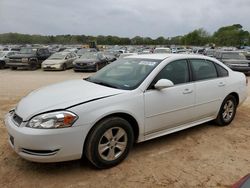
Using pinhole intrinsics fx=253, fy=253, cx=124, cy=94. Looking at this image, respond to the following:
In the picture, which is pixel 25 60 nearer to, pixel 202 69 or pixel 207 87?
pixel 202 69

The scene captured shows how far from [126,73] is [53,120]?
161 cm

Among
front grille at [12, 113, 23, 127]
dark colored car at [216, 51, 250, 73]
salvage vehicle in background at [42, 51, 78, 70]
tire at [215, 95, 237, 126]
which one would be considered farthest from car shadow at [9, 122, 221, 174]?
salvage vehicle in background at [42, 51, 78, 70]

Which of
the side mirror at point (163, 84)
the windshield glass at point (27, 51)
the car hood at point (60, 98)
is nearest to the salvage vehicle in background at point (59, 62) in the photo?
the windshield glass at point (27, 51)

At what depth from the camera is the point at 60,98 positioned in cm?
336

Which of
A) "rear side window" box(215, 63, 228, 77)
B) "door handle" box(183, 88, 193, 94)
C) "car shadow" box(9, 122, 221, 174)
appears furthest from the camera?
"rear side window" box(215, 63, 228, 77)

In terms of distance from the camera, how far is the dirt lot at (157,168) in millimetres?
3127

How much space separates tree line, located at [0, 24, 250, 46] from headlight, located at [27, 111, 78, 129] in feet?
288

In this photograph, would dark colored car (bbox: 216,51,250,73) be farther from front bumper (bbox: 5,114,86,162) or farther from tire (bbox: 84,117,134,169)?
front bumper (bbox: 5,114,86,162)

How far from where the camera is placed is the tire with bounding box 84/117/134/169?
3225 millimetres

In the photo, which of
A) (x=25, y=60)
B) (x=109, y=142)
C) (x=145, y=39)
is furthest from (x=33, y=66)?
(x=145, y=39)

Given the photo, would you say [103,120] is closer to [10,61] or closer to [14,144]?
[14,144]

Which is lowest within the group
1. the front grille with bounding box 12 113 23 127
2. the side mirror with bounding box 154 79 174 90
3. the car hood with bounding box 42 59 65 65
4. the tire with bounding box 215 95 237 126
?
the tire with bounding box 215 95 237 126

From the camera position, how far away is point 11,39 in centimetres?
9800

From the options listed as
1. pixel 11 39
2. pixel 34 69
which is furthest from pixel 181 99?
pixel 11 39
